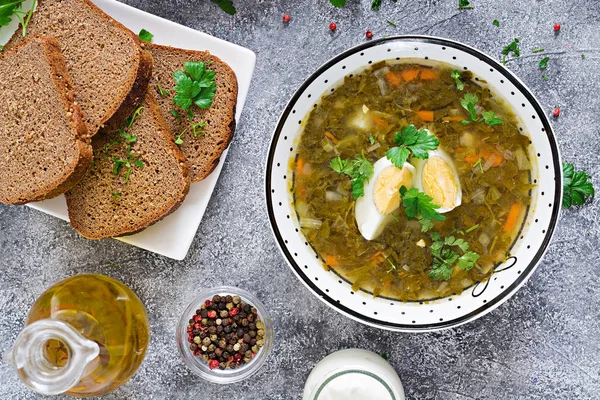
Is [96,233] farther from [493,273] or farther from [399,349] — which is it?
[493,273]

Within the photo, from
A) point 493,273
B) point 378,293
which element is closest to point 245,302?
point 378,293

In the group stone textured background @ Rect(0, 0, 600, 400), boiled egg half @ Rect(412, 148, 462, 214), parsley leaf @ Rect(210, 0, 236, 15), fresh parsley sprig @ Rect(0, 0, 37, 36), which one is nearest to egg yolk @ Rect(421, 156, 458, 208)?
boiled egg half @ Rect(412, 148, 462, 214)

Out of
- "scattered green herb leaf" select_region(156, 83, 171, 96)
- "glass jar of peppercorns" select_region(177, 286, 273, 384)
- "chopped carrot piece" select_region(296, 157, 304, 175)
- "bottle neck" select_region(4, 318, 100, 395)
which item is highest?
"scattered green herb leaf" select_region(156, 83, 171, 96)

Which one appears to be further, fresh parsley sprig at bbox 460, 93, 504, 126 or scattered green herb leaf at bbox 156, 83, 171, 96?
scattered green herb leaf at bbox 156, 83, 171, 96

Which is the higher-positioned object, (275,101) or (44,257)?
(275,101)

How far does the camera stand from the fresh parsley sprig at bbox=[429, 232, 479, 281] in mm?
2205

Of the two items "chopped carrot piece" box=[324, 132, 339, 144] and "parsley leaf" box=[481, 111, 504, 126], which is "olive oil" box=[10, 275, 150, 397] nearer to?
"chopped carrot piece" box=[324, 132, 339, 144]

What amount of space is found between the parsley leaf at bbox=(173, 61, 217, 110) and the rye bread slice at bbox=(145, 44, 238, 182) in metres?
0.04

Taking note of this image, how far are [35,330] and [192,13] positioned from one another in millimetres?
1277

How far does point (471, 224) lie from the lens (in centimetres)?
223

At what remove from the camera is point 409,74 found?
217cm

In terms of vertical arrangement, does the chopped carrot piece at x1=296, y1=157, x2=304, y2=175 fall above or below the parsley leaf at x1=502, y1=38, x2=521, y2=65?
below

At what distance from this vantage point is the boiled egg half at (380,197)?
216cm

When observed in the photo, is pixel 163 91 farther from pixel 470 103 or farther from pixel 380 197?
pixel 470 103
